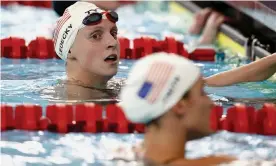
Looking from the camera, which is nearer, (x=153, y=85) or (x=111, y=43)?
(x=153, y=85)

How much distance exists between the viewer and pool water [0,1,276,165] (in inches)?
143

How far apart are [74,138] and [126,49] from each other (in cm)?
219

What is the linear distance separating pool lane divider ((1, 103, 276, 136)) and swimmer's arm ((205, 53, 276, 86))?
0.28 meters

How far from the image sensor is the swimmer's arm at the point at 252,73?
4.40 metres

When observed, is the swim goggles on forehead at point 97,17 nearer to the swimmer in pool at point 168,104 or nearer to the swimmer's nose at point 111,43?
the swimmer's nose at point 111,43

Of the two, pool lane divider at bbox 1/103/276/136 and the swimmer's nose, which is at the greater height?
the swimmer's nose

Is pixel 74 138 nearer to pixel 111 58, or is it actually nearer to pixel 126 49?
pixel 111 58

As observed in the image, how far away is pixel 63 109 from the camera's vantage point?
4156mm

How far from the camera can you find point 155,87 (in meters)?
2.65

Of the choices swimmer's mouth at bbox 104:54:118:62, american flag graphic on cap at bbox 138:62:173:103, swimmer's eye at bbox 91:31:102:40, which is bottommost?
swimmer's mouth at bbox 104:54:118:62

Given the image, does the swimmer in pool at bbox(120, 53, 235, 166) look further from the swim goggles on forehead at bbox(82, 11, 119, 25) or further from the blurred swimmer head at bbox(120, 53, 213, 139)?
the swim goggles on forehead at bbox(82, 11, 119, 25)

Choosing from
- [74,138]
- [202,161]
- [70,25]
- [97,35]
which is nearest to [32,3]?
[70,25]

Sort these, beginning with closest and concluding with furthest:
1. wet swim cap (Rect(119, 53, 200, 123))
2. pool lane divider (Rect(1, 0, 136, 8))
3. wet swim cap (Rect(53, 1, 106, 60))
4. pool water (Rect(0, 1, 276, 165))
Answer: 1. wet swim cap (Rect(119, 53, 200, 123))
2. pool water (Rect(0, 1, 276, 165))
3. wet swim cap (Rect(53, 1, 106, 60))
4. pool lane divider (Rect(1, 0, 136, 8))

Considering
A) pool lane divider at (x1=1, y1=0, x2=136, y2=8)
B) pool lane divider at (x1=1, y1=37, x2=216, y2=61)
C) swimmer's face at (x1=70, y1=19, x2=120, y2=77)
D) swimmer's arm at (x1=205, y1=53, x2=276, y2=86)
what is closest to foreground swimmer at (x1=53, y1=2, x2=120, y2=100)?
swimmer's face at (x1=70, y1=19, x2=120, y2=77)
